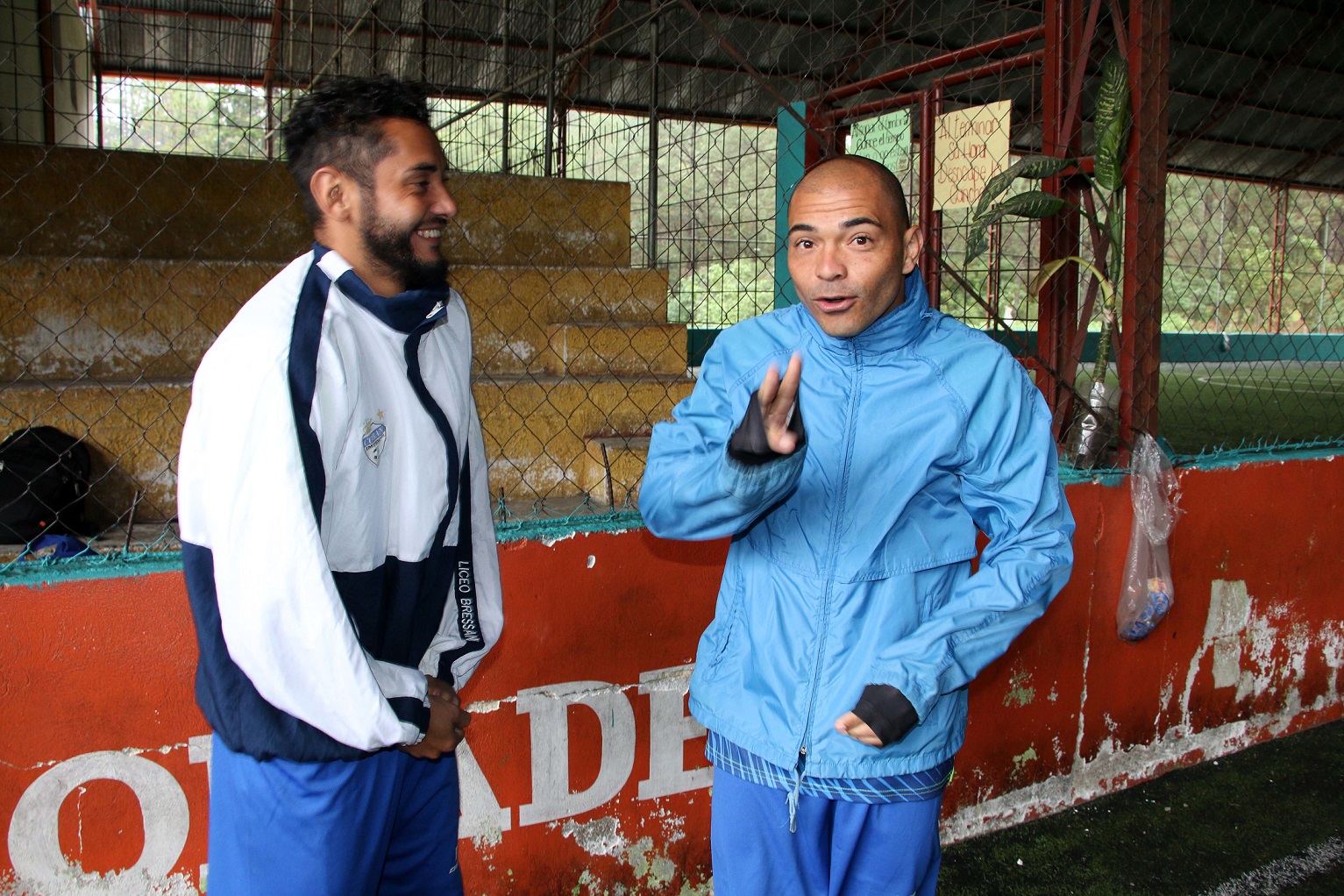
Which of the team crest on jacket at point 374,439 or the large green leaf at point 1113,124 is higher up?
the large green leaf at point 1113,124

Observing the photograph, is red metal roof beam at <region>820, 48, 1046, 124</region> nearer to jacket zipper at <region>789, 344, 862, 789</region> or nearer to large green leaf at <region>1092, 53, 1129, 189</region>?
large green leaf at <region>1092, 53, 1129, 189</region>

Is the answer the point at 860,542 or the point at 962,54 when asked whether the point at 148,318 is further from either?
the point at 962,54

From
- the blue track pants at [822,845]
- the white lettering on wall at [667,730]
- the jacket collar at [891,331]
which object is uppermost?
the jacket collar at [891,331]

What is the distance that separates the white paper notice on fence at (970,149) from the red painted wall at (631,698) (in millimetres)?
1659

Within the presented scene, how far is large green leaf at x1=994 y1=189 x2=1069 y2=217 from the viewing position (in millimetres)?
3215

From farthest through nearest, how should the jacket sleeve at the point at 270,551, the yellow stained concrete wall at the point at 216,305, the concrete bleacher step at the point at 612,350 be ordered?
the concrete bleacher step at the point at 612,350
the yellow stained concrete wall at the point at 216,305
the jacket sleeve at the point at 270,551

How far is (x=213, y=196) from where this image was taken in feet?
15.1

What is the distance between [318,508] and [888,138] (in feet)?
12.9

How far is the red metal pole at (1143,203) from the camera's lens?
2969mm

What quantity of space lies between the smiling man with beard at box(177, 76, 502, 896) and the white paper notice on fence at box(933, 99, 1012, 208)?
3.08m

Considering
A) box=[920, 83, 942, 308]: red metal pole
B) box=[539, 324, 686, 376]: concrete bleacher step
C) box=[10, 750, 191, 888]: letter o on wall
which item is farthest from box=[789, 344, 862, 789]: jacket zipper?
box=[920, 83, 942, 308]: red metal pole

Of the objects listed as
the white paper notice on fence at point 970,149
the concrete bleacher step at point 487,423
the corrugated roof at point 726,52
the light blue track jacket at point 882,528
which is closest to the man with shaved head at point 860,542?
the light blue track jacket at point 882,528

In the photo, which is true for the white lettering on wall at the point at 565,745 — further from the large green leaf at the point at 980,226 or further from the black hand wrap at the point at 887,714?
the large green leaf at the point at 980,226

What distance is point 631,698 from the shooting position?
92.4 inches
